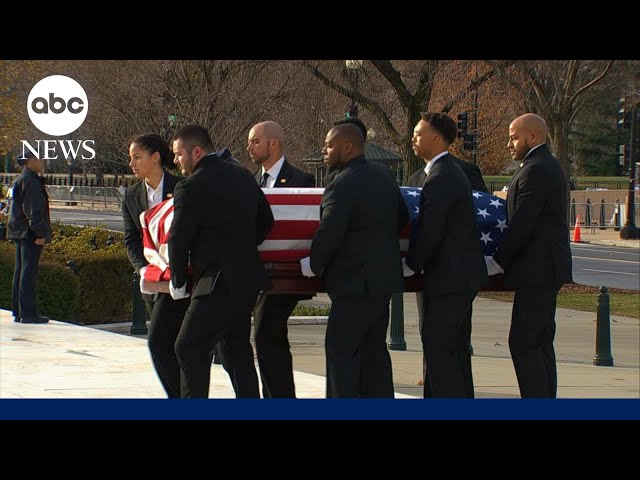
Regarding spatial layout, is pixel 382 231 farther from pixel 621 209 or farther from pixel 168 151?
pixel 621 209

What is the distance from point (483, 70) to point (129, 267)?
13.8m

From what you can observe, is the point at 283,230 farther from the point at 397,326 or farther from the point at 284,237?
the point at 397,326

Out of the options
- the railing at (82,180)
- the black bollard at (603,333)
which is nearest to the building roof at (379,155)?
the black bollard at (603,333)

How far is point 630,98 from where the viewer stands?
4612 cm

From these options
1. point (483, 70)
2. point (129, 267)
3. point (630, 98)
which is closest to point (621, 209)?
point (630, 98)

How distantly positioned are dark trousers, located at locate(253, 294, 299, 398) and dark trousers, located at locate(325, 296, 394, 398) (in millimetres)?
481

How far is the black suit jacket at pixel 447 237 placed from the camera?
669 cm

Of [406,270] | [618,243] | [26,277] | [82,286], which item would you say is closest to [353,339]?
[406,270]

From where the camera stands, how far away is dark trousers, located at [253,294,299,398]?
725 cm

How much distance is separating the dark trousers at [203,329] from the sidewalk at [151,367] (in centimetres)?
241

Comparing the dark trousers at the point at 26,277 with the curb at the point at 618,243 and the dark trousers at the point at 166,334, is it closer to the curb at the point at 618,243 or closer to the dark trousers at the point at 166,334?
the dark trousers at the point at 166,334

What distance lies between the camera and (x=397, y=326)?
1425cm

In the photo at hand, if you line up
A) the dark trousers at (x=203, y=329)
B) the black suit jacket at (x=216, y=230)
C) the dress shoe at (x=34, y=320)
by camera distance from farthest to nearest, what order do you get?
the dress shoe at (x=34, y=320) → the dark trousers at (x=203, y=329) → the black suit jacket at (x=216, y=230)

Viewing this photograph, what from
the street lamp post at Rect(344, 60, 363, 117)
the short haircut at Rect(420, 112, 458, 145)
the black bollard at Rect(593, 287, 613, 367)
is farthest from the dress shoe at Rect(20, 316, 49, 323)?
the street lamp post at Rect(344, 60, 363, 117)
